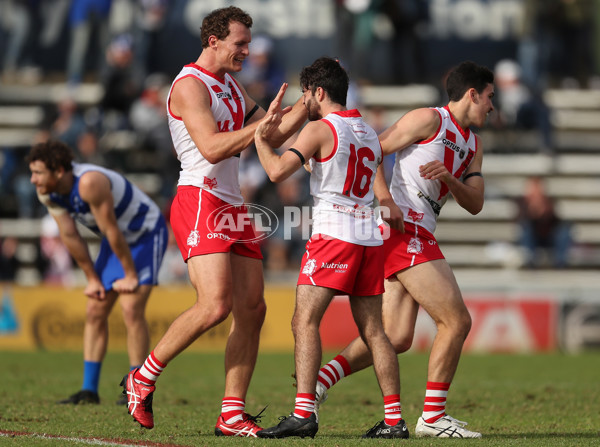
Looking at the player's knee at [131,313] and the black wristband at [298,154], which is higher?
the black wristband at [298,154]

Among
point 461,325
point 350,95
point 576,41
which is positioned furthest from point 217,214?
point 576,41

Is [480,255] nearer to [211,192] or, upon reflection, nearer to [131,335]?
[131,335]

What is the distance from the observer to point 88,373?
375 inches

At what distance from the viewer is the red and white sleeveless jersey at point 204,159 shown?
7137 millimetres

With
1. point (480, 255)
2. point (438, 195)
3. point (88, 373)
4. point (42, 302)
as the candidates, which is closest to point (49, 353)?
point (42, 302)

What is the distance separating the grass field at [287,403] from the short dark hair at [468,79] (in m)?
2.49

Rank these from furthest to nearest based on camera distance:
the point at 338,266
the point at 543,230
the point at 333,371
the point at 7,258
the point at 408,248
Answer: the point at 7,258
the point at 543,230
the point at 333,371
the point at 408,248
the point at 338,266

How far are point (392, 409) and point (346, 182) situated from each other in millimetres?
1515

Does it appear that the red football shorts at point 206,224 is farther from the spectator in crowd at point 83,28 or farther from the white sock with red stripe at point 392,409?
the spectator in crowd at point 83,28

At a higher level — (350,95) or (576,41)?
(576,41)

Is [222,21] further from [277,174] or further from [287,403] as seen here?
[287,403]

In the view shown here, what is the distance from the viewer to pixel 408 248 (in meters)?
7.43

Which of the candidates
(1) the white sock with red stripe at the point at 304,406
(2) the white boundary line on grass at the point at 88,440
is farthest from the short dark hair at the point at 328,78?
(2) the white boundary line on grass at the point at 88,440

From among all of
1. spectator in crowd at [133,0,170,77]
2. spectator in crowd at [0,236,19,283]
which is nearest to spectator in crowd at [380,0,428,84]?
spectator in crowd at [133,0,170,77]
